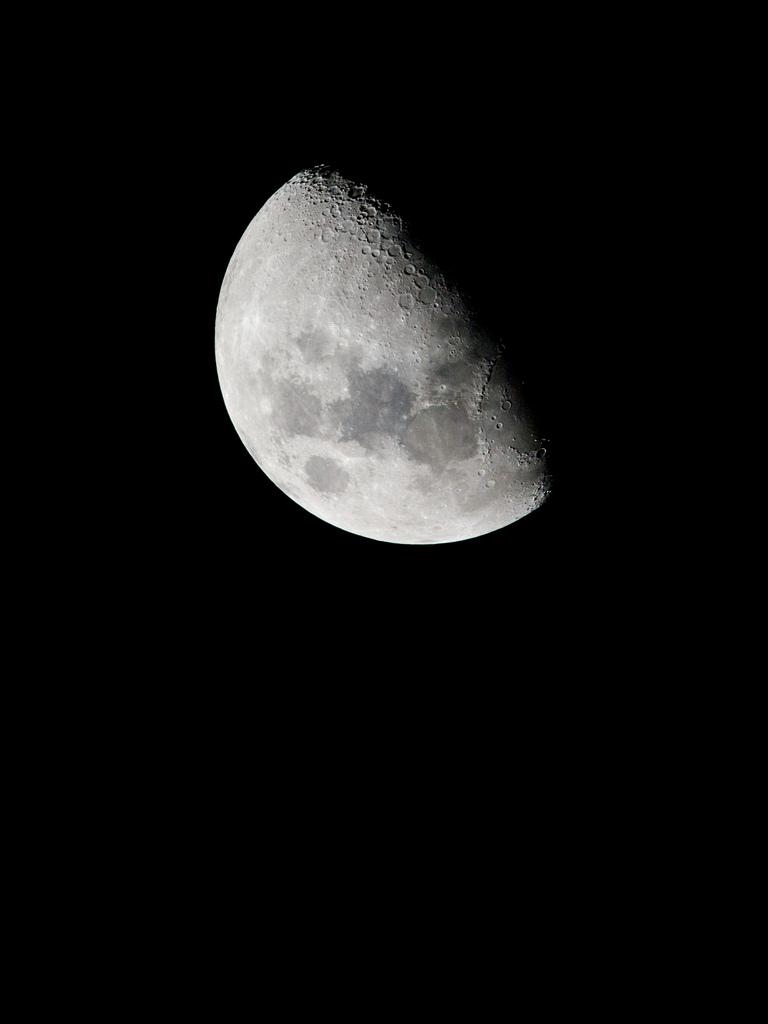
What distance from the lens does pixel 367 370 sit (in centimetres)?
256

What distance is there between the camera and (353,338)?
2.55 metres

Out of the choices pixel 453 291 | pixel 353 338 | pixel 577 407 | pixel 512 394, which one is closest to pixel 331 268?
pixel 353 338

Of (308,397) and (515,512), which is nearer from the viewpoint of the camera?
(308,397)

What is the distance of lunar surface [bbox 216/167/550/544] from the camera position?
8.36 feet

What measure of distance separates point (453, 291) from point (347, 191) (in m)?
0.57

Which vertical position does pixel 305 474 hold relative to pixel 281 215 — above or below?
below

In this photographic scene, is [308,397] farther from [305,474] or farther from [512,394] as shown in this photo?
[512,394]

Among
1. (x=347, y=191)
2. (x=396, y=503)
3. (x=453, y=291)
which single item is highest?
(x=347, y=191)

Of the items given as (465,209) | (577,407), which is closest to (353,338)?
(465,209)

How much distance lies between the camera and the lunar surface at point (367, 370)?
2.55 metres

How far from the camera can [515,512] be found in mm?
3107

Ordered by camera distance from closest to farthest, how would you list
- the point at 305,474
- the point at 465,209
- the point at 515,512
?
1. the point at 465,209
2. the point at 305,474
3. the point at 515,512

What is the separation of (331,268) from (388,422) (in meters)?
0.56

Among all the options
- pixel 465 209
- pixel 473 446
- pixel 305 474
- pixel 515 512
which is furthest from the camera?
pixel 515 512
